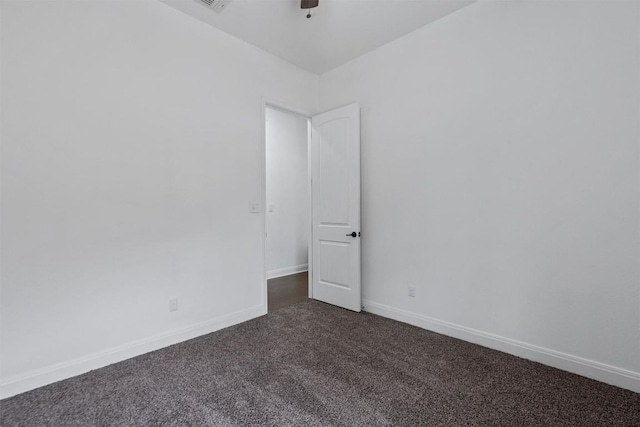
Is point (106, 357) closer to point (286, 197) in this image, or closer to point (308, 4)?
point (308, 4)

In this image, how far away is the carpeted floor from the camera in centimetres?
162

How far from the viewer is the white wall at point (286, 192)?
4.94 meters

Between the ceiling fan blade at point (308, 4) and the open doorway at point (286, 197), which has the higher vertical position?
the ceiling fan blade at point (308, 4)

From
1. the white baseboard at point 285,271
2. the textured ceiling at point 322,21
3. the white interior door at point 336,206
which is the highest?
the textured ceiling at point 322,21

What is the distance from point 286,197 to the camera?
5.14 m

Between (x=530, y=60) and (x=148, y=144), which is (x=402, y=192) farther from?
(x=148, y=144)

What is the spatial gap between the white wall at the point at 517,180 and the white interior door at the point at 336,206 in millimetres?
229

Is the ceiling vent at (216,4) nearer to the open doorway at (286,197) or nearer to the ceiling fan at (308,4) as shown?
the ceiling fan at (308,4)

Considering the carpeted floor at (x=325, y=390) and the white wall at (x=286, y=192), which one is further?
the white wall at (x=286, y=192)

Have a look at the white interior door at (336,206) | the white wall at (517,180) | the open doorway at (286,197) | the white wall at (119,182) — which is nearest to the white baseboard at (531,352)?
the white wall at (517,180)

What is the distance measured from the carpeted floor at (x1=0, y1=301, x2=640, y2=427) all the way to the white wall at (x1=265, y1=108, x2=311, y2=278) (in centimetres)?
254

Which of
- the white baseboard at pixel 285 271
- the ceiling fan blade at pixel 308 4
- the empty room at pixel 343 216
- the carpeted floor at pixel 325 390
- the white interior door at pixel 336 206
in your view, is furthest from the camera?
the white baseboard at pixel 285 271

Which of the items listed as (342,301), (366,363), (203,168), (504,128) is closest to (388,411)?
(366,363)

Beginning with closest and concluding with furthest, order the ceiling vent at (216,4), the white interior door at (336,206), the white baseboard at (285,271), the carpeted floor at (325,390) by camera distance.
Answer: the carpeted floor at (325,390), the ceiling vent at (216,4), the white interior door at (336,206), the white baseboard at (285,271)
